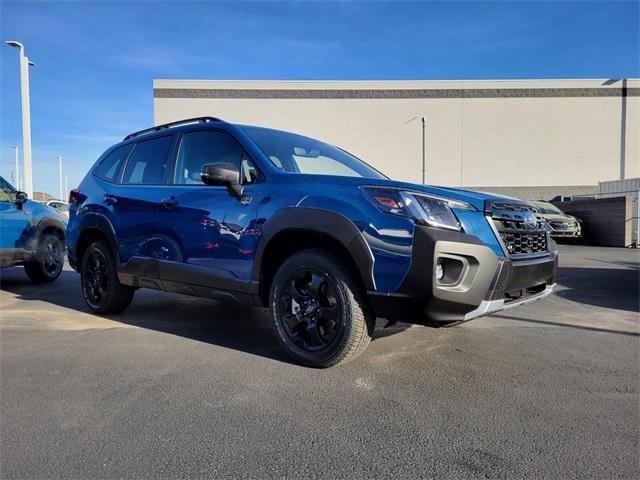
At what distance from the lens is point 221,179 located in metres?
3.50

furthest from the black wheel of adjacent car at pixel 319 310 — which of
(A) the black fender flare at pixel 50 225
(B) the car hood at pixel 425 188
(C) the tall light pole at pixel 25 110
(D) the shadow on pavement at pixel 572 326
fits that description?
(C) the tall light pole at pixel 25 110

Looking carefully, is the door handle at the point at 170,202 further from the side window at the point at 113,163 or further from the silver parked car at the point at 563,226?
the silver parked car at the point at 563,226

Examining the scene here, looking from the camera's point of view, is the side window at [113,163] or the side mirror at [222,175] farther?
the side window at [113,163]

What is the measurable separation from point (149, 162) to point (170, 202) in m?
0.83

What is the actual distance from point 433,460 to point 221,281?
7.33ft

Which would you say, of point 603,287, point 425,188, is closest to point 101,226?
point 425,188

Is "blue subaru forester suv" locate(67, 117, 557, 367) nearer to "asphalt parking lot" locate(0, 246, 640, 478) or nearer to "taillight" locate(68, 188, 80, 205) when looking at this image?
"asphalt parking lot" locate(0, 246, 640, 478)

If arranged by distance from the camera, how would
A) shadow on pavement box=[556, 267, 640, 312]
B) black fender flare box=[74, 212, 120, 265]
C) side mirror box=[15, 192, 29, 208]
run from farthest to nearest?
side mirror box=[15, 192, 29, 208]
shadow on pavement box=[556, 267, 640, 312]
black fender flare box=[74, 212, 120, 265]

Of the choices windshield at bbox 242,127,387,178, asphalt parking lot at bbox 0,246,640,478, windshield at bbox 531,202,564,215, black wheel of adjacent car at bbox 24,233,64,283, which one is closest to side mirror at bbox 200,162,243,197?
windshield at bbox 242,127,387,178

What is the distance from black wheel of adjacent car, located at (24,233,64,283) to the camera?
7.50 m

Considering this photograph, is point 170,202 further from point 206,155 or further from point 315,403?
point 315,403

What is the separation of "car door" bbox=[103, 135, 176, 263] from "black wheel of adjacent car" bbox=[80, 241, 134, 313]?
14.6 inches

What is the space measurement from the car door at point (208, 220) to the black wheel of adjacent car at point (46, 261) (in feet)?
14.4

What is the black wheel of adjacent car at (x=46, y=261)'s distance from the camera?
7.50 metres
